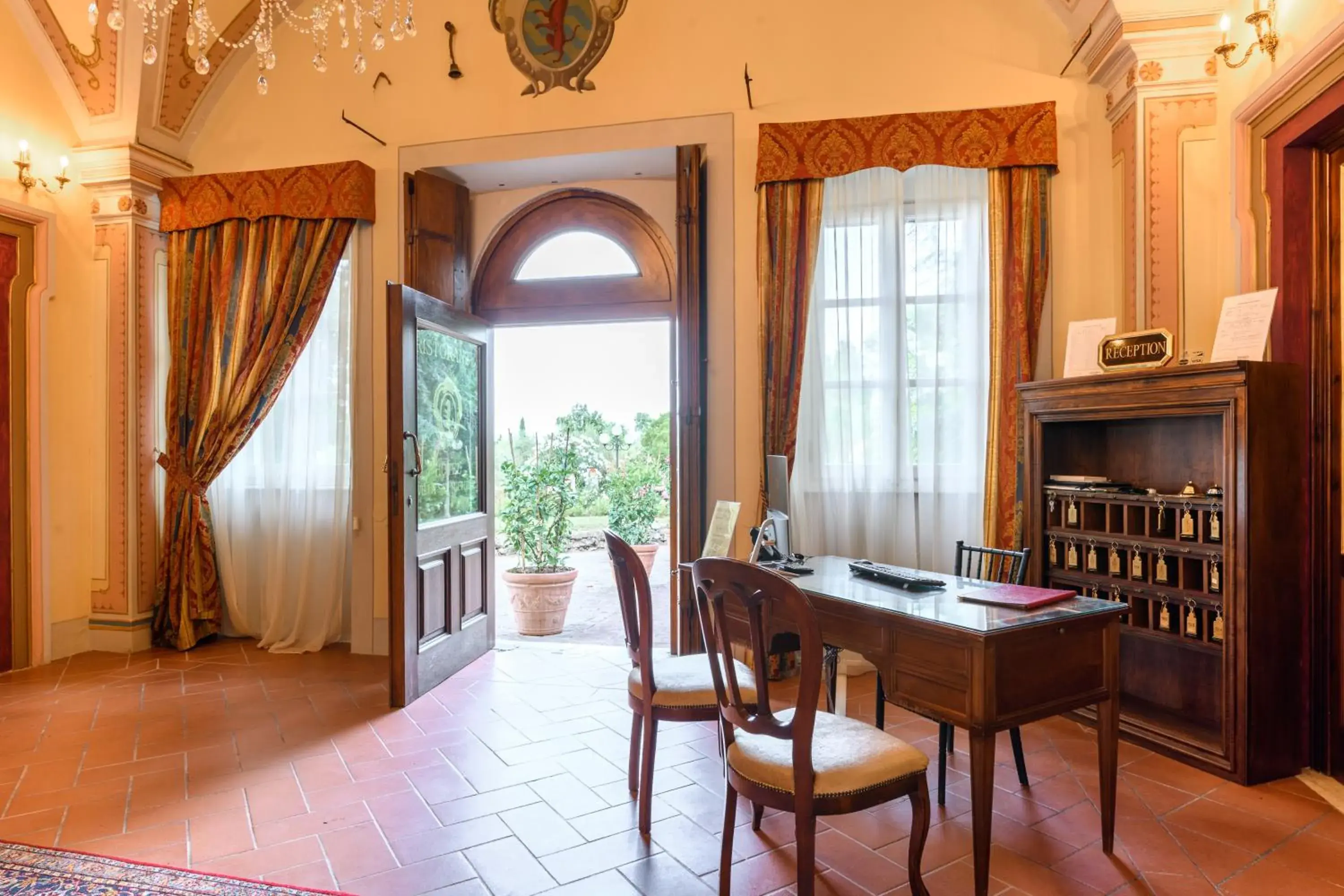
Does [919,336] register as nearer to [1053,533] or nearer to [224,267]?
[1053,533]

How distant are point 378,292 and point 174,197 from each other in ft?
5.30

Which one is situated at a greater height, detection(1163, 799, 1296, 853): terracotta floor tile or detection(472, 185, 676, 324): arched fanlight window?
detection(472, 185, 676, 324): arched fanlight window

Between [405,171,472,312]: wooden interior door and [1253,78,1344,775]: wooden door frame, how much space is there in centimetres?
404

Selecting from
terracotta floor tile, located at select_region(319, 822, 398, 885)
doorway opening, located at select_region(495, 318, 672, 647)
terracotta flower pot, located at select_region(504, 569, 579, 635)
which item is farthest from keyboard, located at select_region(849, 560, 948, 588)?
doorway opening, located at select_region(495, 318, 672, 647)

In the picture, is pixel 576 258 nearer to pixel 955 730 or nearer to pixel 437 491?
pixel 437 491

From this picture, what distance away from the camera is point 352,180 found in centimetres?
469

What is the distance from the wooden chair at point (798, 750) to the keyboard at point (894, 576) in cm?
58

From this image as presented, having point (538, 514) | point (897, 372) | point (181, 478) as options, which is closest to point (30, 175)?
point (181, 478)

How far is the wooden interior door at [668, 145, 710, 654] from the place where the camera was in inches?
170

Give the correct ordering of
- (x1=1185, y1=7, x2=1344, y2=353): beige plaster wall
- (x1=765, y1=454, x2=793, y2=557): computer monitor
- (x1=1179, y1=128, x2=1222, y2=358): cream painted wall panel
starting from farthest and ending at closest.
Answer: (x1=1179, y1=128, x2=1222, y2=358): cream painted wall panel, (x1=1185, y1=7, x2=1344, y2=353): beige plaster wall, (x1=765, y1=454, x2=793, y2=557): computer monitor

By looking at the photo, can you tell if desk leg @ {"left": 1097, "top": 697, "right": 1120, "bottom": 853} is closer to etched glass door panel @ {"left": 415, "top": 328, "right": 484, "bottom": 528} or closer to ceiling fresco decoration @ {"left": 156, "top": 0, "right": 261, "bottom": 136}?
etched glass door panel @ {"left": 415, "top": 328, "right": 484, "bottom": 528}

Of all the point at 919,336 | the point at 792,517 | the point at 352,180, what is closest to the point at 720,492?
the point at 792,517

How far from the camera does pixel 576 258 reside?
5.12m

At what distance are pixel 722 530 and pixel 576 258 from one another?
285 centimetres
